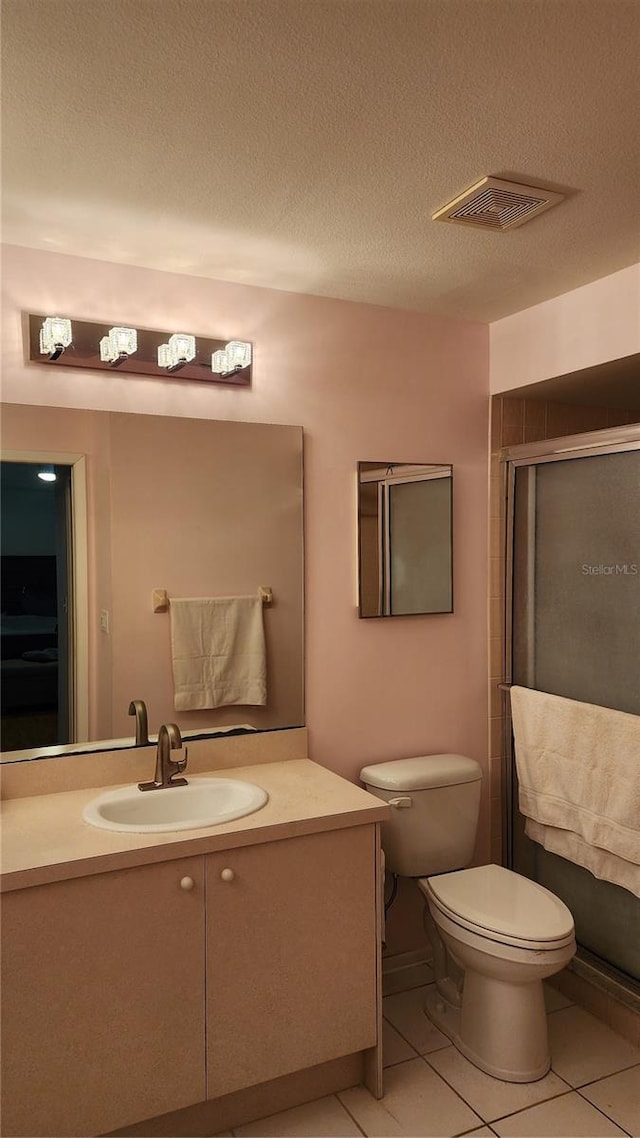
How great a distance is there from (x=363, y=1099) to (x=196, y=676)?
1243 millimetres

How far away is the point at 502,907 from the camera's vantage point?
7.54 feet

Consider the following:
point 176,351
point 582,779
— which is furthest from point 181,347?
point 582,779

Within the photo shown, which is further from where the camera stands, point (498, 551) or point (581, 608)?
point (498, 551)

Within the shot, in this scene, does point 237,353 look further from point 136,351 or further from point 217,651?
point 217,651

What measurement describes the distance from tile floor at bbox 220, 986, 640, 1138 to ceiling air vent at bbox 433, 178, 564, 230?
2325mm

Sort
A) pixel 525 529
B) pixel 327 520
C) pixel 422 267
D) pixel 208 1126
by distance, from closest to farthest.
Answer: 1. pixel 208 1126
2. pixel 422 267
3. pixel 327 520
4. pixel 525 529

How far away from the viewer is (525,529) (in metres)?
2.86

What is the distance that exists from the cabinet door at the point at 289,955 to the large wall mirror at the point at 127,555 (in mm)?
572

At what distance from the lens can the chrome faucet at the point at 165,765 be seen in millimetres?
2207

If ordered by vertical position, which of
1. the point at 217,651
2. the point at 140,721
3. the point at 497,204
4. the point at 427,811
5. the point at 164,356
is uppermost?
the point at 497,204

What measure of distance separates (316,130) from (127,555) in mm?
1232

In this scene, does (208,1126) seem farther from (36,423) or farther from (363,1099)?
(36,423)

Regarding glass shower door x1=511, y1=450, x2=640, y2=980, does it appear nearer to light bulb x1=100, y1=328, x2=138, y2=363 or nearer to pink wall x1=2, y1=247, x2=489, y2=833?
pink wall x1=2, y1=247, x2=489, y2=833

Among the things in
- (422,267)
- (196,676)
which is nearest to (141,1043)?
(196,676)
